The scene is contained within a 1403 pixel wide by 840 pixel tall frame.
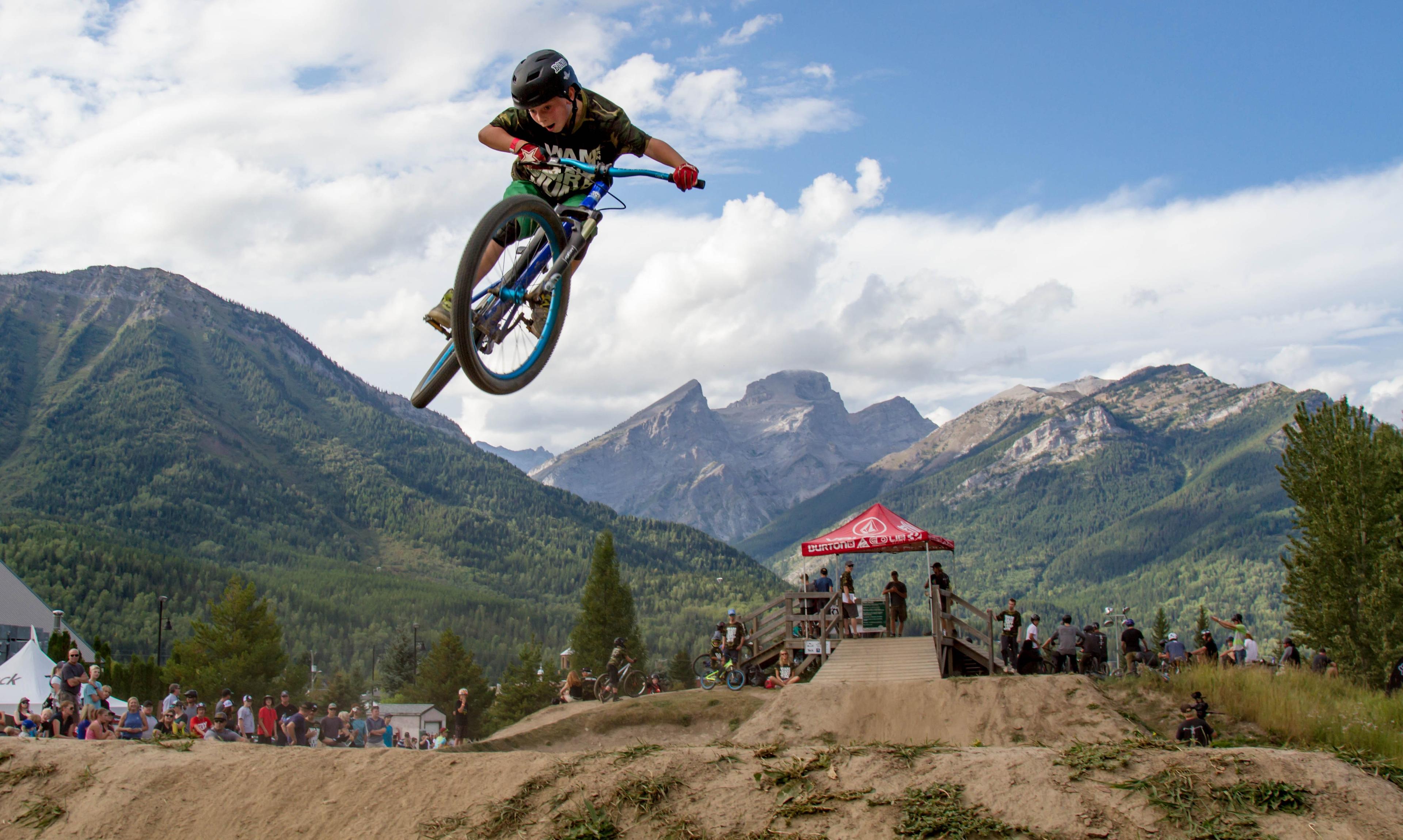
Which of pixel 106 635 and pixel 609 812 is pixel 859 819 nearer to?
pixel 609 812

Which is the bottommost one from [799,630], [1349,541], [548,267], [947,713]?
[947,713]

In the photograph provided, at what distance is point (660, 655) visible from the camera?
160 meters

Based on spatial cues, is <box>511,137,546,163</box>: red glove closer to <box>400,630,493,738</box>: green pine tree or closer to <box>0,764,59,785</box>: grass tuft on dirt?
<box>0,764,59,785</box>: grass tuft on dirt

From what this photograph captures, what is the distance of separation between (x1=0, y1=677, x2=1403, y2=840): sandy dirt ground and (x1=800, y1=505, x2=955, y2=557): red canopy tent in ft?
51.6

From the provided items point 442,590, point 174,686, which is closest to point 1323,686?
Result: point 174,686

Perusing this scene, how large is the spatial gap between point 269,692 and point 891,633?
164ft

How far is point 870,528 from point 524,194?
64.0ft

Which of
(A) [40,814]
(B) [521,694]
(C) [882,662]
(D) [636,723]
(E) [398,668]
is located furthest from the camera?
(E) [398,668]

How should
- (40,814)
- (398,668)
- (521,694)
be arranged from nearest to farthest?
1. (40,814)
2. (521,694)
3. (398,668)

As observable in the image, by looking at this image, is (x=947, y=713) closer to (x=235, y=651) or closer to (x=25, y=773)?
(x=25, y=773)

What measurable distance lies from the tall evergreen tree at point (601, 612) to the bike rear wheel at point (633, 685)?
34.2 m

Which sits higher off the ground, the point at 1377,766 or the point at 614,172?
the point at 614,172

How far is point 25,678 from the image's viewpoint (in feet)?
83.4

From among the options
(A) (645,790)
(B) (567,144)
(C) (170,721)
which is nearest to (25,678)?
(C) (170,721)
